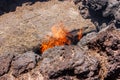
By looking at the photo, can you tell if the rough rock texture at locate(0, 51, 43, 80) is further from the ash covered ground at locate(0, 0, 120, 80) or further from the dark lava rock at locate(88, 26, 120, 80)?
the dark lava rock at locate(88, 26, 120, 80)

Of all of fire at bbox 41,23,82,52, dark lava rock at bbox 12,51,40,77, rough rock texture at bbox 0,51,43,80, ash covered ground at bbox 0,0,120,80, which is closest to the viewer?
ash covered ground at bbox 0,0,120,80

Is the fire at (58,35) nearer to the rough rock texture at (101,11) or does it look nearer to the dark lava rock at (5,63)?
the rough rock texture at (101,11)

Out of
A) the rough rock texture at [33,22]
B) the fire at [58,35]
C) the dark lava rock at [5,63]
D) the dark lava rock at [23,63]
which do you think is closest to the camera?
the dark lava rock at [23,63]

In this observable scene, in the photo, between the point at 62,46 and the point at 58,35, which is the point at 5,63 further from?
the point at 58,35

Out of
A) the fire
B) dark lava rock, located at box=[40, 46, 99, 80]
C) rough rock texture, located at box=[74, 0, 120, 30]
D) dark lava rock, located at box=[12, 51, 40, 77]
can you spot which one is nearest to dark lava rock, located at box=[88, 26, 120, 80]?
dark lava rock, located at box=[40, 46, 99, 80]

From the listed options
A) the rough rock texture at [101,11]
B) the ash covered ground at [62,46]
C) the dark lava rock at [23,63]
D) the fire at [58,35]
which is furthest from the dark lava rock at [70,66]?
the rough rock texture at [101,11]

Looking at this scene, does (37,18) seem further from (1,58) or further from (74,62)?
(74,62)

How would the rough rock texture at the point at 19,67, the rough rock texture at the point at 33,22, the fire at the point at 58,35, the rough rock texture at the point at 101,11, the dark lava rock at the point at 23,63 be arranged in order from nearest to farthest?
the rough rock texture at the point at 19,67
the dark lava rock at the point at 23,63
the fire at the point at 58,35
the rough rock texture at the point at 33,22
the rough rock texture at the point at 101,11

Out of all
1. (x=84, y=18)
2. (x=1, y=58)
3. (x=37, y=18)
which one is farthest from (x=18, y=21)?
(x=1, y=58)
